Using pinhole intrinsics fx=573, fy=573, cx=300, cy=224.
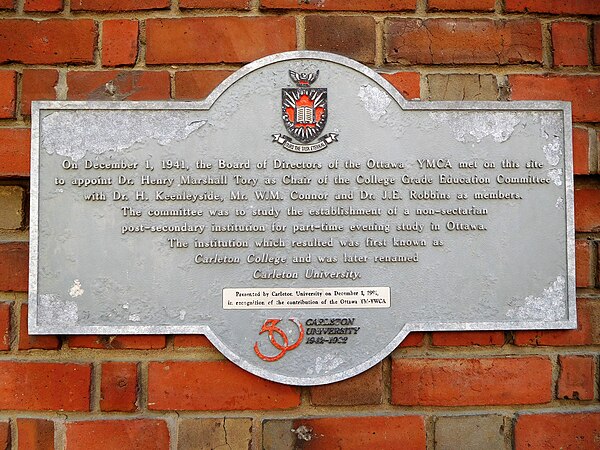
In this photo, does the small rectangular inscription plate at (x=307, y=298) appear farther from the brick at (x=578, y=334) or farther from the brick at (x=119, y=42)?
the brick at (x=119, y=42)

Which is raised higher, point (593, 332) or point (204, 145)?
point (204, 145)

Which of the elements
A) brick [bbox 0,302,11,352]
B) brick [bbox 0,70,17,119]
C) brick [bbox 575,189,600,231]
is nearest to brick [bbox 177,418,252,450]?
brick [bbox 0,302,11,352]

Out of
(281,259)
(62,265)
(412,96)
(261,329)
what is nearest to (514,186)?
(412,96)

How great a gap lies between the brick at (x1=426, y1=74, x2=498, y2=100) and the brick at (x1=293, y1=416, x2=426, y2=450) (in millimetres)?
864

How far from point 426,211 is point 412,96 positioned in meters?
0.31

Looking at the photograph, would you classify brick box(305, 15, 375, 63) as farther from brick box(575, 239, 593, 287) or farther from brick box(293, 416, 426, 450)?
brick box(293, 416, 426, 450)

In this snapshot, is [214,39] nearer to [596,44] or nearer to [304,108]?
[304,108]

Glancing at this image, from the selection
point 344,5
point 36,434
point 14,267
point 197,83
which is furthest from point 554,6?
point 36,434

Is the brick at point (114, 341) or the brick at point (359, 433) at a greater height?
the brick at point (114, 341)

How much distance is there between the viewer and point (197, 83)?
1.52 m

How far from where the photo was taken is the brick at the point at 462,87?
1.54 m

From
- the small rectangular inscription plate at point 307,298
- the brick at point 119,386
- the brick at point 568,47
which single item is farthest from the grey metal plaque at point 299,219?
the brick at point 568,47

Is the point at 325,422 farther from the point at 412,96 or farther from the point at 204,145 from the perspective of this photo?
the point at 412,96

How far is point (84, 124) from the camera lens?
148 cm
